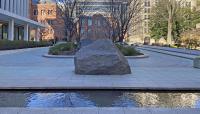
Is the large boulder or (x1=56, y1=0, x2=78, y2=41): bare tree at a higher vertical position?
(x1=56, y1=0, x2=78, y2=41): bare tree

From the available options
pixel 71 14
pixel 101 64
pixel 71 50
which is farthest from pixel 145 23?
pixel 101 64

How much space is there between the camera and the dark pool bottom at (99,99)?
8.17 meters

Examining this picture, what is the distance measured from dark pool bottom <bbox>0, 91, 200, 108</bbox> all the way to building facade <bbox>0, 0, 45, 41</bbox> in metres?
32.8

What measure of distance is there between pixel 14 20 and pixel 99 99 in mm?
44162

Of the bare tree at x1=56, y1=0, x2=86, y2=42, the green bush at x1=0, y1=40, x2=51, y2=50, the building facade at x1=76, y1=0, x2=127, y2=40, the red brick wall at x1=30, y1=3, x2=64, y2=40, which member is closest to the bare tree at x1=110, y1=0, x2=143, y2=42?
the building facade at x1=76, y1=0, x2=127, y2=40

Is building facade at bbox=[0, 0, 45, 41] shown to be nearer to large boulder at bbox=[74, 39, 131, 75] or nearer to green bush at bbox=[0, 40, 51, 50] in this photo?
green bush at bbox=[0, 40, 51, 50]

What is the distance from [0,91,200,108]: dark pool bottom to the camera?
8172 mm

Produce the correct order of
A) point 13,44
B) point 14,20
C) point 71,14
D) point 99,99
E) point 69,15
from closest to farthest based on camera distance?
point 99,99
point 71,14
point 69,15
point 13,44
point 14,20

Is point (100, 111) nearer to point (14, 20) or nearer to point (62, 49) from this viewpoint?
point (62, 49)

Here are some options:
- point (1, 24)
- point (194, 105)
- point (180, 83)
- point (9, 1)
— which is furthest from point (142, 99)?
point (9, 1)

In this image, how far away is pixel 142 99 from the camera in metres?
8.84

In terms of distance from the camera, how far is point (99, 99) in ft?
28.9

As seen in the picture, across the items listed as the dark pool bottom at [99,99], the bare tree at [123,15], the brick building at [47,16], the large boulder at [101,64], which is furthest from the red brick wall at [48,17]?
the dark pool bottom at [99,99]

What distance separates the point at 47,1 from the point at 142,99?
311 feet
